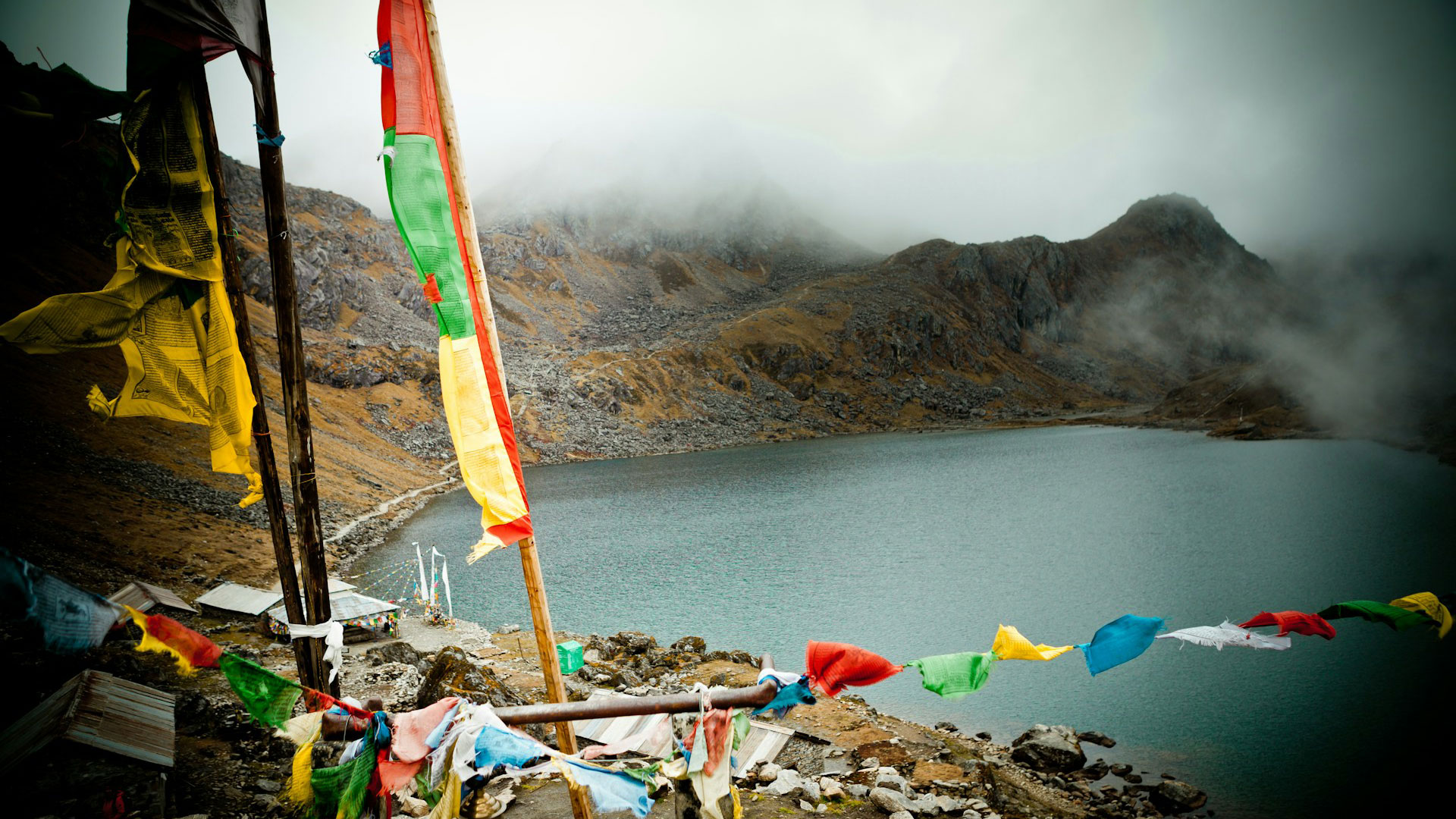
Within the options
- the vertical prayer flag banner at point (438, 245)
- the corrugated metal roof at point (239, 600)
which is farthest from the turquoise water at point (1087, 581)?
the vertical prayer flag banner at point (438, 245)

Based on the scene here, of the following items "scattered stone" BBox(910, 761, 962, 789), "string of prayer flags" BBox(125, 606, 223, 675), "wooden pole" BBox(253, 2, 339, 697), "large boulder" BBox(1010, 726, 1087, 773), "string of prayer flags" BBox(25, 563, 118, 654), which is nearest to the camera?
"string of prayer flags" BBox(25, 563, 118, 654)

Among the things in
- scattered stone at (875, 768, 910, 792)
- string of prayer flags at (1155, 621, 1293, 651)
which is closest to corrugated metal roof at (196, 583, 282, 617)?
scattered stone at (875, 768, 910, 792)

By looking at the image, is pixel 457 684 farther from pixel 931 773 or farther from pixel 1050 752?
pixel 1050 752

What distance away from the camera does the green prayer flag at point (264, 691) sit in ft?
17.1

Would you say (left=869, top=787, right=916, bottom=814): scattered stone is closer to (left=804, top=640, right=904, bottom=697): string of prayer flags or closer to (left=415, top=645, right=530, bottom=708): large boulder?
(left=415, top=645, right=530, bottom=708): large boulder

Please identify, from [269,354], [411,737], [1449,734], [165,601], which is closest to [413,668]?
[165,601]

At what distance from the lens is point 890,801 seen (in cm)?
1138

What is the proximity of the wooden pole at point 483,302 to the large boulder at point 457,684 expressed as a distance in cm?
775

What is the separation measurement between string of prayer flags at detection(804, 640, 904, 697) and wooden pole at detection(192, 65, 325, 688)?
5.08 m

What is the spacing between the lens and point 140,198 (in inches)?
222

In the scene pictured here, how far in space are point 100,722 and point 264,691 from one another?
3610 millimetres

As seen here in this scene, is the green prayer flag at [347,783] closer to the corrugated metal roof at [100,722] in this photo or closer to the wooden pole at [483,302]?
the wooden pole at [483,302]

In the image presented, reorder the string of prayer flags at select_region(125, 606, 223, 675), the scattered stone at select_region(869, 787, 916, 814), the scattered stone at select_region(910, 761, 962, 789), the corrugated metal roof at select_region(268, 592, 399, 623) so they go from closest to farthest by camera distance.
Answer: the string of prayer flags at select_region(125, 606, 223, 675), the scattered stone at select_region(869, 787, 916, 814), the scattered stone at select_region(910, 761, 962, 789), the corrugated metal roof at select_region(268, 592, 399, 623)

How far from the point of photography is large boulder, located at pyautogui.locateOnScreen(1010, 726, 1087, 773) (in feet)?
51.8
